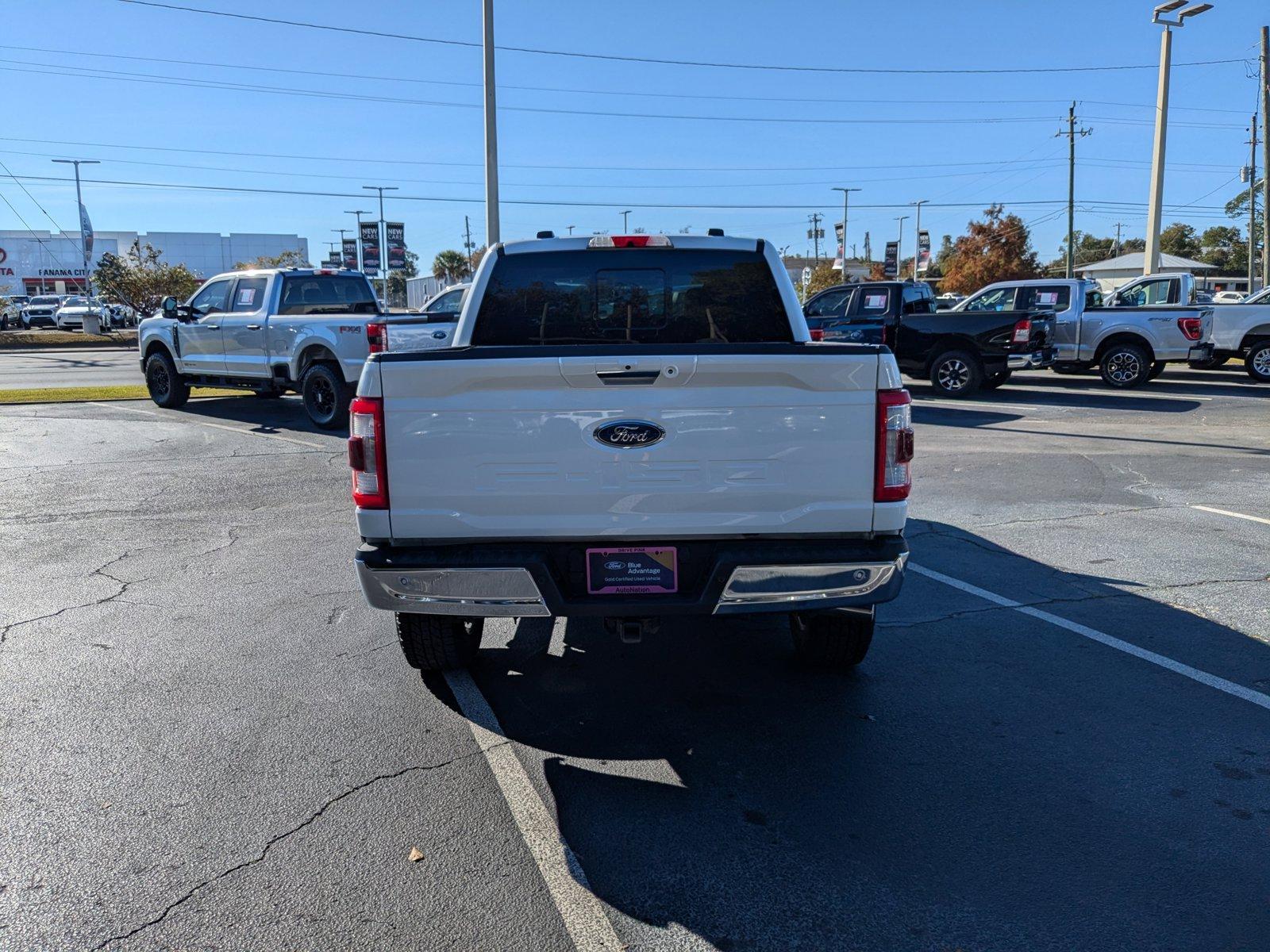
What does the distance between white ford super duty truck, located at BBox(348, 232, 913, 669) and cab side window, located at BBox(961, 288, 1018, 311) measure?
1659 centimetres

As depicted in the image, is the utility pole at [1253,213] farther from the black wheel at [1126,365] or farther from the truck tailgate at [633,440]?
the truck tailgate at [633,440]

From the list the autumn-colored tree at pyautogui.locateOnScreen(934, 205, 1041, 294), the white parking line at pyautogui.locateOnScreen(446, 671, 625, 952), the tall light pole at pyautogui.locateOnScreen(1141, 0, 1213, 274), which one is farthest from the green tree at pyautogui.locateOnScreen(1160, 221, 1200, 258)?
the white parking line at pyautogui.locateOnScreen(446, 671, 625, 952)

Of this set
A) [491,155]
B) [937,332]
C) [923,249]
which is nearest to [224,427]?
[491,155]

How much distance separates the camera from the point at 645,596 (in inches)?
147

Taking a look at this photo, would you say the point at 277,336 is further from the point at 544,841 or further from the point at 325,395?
the point at 544,841

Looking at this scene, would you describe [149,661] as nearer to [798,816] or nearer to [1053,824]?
[798,816]

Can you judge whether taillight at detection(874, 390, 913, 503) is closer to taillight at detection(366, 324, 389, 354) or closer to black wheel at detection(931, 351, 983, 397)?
taillight at detection(366, 324, 389, 354)

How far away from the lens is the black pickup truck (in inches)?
643

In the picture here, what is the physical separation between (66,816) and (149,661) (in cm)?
164

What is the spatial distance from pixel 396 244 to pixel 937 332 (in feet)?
107

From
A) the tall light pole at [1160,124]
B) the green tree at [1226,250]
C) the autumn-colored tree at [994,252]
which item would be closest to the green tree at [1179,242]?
the green tree at [1226,250]

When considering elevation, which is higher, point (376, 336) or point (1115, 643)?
point (376, 336)

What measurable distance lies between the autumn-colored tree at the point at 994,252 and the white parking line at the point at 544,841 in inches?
2444

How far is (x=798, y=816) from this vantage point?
343 centimetres
